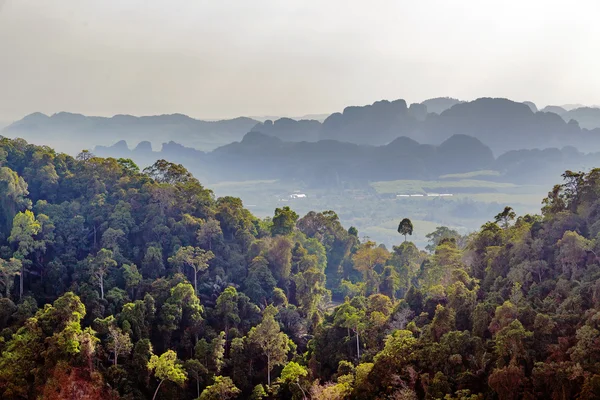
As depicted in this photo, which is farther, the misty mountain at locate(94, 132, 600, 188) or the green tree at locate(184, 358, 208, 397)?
the misty mountain at locate(94, 132, 600, 188)

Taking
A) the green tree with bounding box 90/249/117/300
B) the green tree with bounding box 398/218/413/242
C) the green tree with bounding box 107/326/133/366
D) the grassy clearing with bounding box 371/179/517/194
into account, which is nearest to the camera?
the green tree with bounding box 107/326/133/366

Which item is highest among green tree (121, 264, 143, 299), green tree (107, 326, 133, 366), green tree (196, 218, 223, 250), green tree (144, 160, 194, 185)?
green tree (144, 160, 194, 185)

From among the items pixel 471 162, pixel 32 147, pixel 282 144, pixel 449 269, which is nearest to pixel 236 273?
pixel 449 269

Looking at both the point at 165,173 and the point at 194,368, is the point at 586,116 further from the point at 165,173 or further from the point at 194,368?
the point at 194,368

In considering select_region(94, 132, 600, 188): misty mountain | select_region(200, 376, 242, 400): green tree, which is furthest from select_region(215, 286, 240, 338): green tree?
select_region(94, 132, 600, 188): misty mountain

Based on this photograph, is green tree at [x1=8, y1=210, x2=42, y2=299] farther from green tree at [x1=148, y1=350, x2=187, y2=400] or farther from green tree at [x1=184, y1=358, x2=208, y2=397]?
green tree at [x1=184, y1=358, x2=208, y2=397]

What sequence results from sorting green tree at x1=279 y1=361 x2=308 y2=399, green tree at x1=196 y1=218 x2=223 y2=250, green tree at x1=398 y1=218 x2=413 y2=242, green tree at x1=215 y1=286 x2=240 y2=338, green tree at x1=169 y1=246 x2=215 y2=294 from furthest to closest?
green tree at x1=398 y1=218 x2=413 y2=242, green tree at x1=196 y1=218 x2=223 y2=250, green tree at x1=169 y1=246 x2=215 y2=294, green tree at x1=215 y1=286 x2=240 y2=338, green tree at x1=279 y1=361 x2=308 y2=399

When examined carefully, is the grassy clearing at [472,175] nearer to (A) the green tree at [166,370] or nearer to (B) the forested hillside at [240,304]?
(B) the forested hillside at [240,304]

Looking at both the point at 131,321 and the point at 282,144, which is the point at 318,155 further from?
the point at 131,321
